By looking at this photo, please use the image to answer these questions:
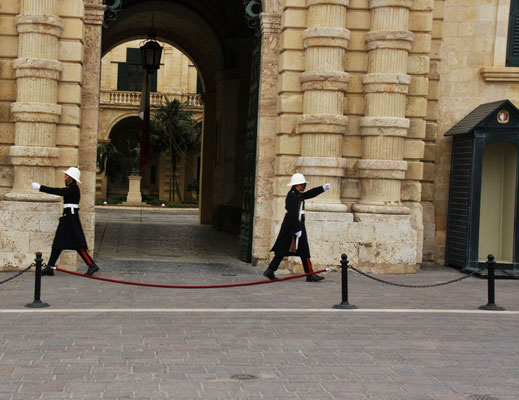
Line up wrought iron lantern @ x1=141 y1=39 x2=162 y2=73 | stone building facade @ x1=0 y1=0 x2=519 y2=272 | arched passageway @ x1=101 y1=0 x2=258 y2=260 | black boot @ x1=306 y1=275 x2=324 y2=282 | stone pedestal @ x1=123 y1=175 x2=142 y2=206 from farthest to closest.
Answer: stone pedestal @ x1=123 y1=175 x2=142 y2=206
arched passageway @ x1=101 y1=0 x2=258 y2=260
wrought iron lantern @ x1=141 y1=39 x2=162 y2=73
stone building facade @ x1=0 y1=0 x2=519 y2=272
black boot @ x1=306 y1=275 x2=324 y2=282

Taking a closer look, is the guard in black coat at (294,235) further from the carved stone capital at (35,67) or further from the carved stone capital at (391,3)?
the carved stone capital at (35,67)

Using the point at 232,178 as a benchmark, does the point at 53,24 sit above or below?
above

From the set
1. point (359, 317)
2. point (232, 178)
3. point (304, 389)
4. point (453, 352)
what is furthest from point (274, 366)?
point (232, 178)

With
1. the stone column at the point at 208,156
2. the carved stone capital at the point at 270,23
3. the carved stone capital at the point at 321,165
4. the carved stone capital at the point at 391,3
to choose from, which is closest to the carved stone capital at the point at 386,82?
the carved stone capital at the point at 391,3

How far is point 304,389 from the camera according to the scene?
21.1 feet

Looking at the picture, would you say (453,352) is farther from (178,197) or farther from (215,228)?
(178,197)

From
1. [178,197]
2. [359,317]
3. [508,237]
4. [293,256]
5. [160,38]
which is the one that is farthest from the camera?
[178,197]

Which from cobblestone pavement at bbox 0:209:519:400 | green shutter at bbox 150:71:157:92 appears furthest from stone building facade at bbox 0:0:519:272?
green shutter at bbox 150:71:157:92

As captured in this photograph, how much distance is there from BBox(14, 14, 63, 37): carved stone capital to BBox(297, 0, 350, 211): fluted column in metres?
4.09

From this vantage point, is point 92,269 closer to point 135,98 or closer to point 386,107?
point 386,107

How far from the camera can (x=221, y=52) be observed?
2275 centimetres

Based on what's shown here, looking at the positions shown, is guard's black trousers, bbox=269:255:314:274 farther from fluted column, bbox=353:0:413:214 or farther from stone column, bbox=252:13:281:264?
stone column, bbox=252:13:281:264

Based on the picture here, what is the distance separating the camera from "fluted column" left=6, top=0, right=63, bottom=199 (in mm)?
13164

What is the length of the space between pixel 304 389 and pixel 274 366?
76cm
